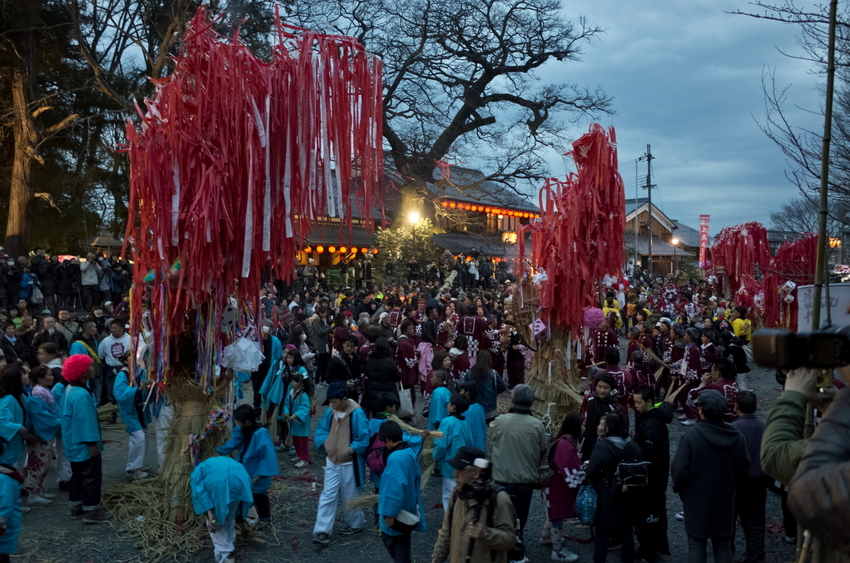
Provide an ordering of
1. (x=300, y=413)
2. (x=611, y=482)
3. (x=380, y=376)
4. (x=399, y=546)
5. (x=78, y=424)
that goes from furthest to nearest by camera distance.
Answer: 1. (x=380, y=376)
2. (x=300, y=413)
3. (x=78, y=424)
4. (x=611, y=482)
5. (x=399, y=546)

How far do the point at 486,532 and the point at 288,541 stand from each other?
273 cm

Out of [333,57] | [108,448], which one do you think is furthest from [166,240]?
[108,448]

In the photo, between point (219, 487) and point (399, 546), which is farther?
point (219, 487)

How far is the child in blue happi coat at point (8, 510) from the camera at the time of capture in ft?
13.2

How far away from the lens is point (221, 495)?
15.6 feet

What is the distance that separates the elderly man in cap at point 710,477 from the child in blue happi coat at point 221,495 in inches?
124

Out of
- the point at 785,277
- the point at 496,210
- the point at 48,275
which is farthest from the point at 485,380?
the point at 496,210

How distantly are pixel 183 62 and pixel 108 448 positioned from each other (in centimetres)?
535

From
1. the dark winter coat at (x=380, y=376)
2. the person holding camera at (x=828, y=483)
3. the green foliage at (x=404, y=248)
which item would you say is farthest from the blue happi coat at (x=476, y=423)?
the green foliage at (x=404, y=248)

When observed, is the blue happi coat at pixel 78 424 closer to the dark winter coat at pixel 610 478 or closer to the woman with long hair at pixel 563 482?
the woman with long hair at pixel 563 482

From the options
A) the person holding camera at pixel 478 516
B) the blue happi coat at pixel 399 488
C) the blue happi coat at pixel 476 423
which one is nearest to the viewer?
the person holding camera at pixel 478 516

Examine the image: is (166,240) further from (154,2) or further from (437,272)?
(437,272)

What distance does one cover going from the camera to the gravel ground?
5.29 meters

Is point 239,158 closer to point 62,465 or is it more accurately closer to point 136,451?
point 136,451
